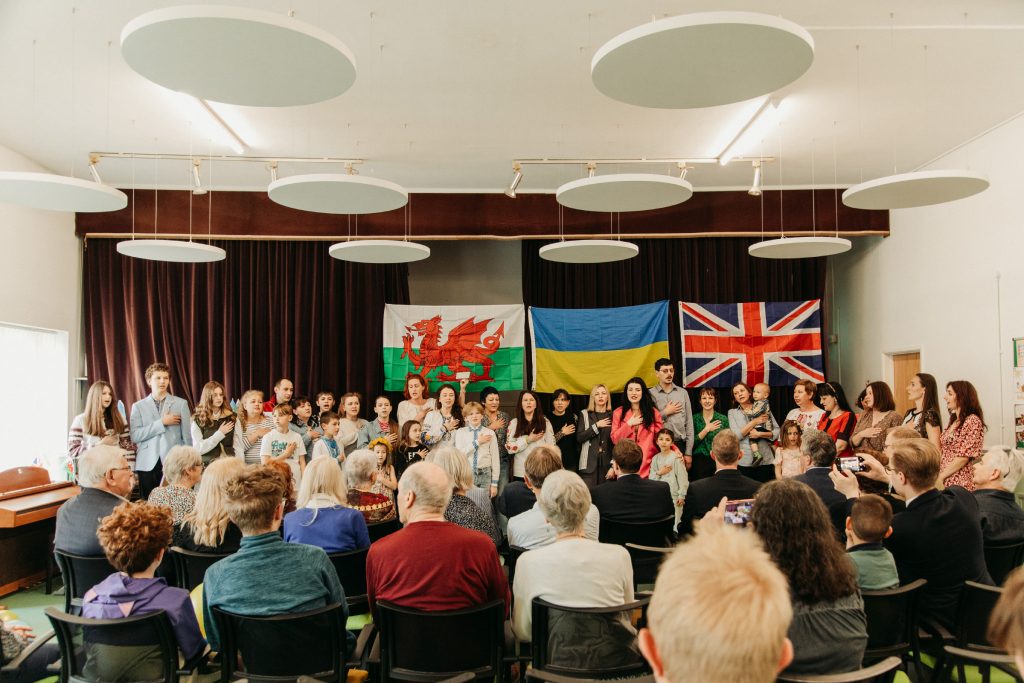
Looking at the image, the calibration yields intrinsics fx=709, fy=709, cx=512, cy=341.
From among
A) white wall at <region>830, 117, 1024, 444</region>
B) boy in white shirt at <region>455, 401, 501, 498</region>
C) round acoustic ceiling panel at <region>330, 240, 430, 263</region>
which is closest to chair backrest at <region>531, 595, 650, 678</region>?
boy in white shirt at <region>455, 401, 501, 498</region>

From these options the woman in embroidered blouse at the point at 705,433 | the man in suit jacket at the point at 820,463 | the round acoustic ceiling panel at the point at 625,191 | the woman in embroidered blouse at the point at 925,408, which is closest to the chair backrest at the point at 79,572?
the round acoustic ceiling panel at the point at 625,191

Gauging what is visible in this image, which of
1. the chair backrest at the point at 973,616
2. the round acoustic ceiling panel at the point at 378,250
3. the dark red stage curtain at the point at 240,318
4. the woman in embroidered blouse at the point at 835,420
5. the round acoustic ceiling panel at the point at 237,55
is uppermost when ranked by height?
the round acoustic ceiling panel at the point at 237,55

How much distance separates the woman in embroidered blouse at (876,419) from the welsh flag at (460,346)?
340cm

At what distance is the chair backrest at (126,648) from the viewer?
2289mm

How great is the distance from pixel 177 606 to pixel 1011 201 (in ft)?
21.7

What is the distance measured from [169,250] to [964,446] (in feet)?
21.3

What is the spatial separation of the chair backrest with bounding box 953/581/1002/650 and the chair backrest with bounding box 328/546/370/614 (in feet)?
8.14

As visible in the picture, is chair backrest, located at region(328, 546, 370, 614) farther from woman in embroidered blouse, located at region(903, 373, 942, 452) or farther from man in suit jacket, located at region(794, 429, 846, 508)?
woman in embroidered blouse, located at region(903, 373, 942, 452)

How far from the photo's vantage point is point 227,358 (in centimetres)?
793

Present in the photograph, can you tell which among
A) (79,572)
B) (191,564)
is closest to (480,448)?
(191,564)

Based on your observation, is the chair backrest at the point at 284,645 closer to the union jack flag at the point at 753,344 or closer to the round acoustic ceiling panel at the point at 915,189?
the round acoustic ceiling panel at the point at 915,189

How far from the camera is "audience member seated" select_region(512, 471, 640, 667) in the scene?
2.44m

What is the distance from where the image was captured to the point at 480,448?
241 inches

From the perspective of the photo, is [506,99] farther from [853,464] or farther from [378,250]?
[853,464]
